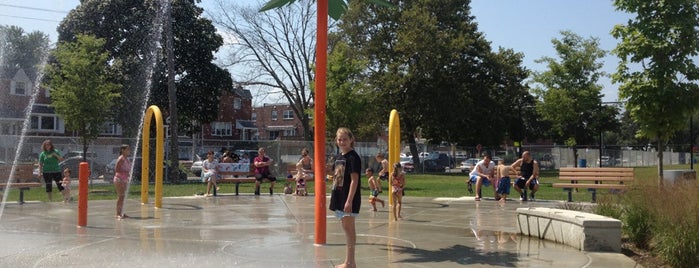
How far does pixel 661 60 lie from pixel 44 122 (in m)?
50.4

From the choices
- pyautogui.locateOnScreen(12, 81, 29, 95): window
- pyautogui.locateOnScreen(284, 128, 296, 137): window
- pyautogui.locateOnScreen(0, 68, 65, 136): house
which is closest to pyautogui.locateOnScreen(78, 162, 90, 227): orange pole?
pyautogui.locateOnScreen(0, 68, 65, 136): house

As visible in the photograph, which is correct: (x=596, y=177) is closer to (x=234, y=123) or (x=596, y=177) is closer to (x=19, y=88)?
(x=19, y=88)

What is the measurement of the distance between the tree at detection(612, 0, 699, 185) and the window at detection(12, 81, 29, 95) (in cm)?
2503

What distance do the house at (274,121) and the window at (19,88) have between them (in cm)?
5674

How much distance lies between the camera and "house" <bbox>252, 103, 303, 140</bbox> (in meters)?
89.9

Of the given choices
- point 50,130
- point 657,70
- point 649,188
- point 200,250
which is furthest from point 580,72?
point 50,130

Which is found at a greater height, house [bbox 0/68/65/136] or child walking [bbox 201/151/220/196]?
house [bbox 0/68/65/136]

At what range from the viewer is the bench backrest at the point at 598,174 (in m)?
16.8

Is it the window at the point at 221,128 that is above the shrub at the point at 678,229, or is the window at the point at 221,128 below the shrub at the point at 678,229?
above

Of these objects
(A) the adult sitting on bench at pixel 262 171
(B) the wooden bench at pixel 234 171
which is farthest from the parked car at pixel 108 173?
(A) the adult sitting on bench at pixel 262 171

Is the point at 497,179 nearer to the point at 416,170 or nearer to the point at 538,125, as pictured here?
the point at 416,170

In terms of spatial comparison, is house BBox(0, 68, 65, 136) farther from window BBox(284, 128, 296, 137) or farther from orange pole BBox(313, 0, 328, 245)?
window BBox(284, 128, 296, 137)

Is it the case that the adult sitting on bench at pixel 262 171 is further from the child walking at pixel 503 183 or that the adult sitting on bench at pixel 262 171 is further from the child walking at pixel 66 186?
the child walking at pixel 503 183

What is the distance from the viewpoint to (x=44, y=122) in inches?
2117
